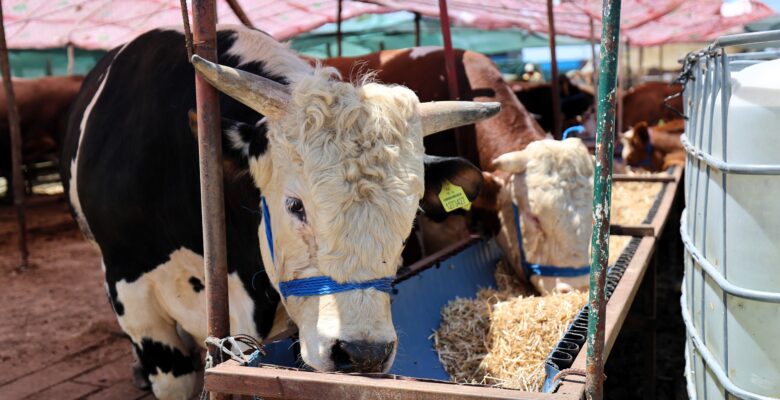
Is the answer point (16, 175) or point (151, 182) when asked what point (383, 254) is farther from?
point (16, 175)

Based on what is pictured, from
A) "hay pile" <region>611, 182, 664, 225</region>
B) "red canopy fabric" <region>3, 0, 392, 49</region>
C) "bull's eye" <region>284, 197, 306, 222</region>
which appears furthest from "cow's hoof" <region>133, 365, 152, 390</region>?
"hay pile" <region>611, 182, 664, 225</region>

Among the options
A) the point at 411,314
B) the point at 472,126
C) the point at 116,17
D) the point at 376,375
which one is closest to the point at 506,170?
the point at 472,126

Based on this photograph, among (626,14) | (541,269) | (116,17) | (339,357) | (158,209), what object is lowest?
(541,269)

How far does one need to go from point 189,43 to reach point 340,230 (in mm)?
714

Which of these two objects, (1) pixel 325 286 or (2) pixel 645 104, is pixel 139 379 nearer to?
(1) pixel 325 286

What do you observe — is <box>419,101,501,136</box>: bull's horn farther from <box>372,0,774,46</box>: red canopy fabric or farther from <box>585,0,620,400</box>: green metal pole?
<box>372,0,774,46</box>: red canopy fabric

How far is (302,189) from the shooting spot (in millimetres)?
2113

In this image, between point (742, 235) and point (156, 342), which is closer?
point (742, 235)

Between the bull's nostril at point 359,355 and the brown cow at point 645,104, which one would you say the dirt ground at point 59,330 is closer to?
the bull's nostril at point 359,355

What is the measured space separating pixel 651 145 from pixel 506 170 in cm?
481

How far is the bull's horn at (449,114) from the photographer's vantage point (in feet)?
7.85

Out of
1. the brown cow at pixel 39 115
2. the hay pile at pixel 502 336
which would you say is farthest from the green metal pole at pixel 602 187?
the brown cow at pixel 39 115

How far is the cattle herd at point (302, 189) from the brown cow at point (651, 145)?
3.76 metres

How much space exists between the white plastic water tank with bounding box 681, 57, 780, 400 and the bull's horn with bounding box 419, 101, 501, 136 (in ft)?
2.43
